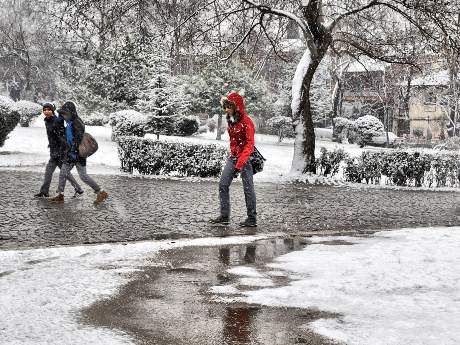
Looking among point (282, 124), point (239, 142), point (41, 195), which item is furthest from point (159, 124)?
point (239, 142)

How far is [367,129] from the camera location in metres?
36.7

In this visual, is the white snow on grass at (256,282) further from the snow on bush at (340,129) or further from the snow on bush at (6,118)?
the snow on bush at (340,129)

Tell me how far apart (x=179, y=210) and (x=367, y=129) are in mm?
29066

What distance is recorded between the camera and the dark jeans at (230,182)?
813 centimetres

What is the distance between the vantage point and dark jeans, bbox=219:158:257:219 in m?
8.13

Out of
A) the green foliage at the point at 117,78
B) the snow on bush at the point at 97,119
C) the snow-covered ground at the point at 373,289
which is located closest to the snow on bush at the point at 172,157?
the snow-covered ground at the point at 373,289

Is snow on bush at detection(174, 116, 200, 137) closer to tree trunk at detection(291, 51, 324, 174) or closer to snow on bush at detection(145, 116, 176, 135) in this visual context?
snow on bush at detection(145, 116, 176, 135)

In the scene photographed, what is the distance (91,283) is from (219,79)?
29963mm

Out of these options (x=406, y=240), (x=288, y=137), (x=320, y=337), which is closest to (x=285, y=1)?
(x=406, y=240)

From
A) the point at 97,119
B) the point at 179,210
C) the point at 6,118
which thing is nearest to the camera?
the point at 179,210

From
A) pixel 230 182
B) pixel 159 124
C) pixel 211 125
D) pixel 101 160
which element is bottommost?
pixel 101 160

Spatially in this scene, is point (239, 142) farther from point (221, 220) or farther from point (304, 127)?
point (304, 127)

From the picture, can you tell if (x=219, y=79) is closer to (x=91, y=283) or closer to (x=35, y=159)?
(x=35, y=159)

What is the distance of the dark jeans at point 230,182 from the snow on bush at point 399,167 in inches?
332
